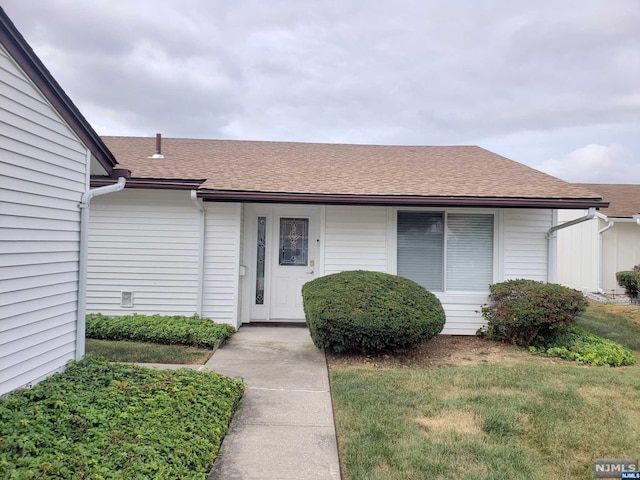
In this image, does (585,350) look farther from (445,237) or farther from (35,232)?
(35,232)

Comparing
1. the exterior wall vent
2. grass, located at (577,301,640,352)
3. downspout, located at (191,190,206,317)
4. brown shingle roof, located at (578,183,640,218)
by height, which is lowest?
grass, located at (577,301,640,352)

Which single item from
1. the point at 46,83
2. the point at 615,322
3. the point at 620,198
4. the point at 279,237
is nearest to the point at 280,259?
the point at 279,237

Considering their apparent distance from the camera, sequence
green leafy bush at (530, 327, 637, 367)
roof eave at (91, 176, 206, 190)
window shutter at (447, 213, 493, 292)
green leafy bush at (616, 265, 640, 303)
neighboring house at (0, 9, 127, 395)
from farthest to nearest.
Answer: green leafy bush at (616, 265, 640, 303)
window shutter at (447, 213, 493, 292)
roof eave at (91, 176, 206, 190)
green leafy bush at (530, 327, 637, 367)
neighboring house at (0, 9, 127, 395)

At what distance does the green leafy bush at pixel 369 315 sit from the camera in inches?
221

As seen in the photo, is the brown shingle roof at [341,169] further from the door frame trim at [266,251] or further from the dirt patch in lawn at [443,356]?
the dirt patch in lawn at [443,356]

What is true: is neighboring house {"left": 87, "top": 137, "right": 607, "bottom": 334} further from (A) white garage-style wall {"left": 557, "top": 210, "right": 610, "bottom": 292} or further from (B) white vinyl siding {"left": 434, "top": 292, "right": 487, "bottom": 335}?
(A) white garage-style wall {"left": 557, "top": 210, "right": 610, "bottom": 292}

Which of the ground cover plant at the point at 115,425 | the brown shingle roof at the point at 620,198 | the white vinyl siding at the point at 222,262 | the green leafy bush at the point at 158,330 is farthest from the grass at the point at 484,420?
the brown shingle roof at the point at 620,198

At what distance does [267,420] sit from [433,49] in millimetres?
10830

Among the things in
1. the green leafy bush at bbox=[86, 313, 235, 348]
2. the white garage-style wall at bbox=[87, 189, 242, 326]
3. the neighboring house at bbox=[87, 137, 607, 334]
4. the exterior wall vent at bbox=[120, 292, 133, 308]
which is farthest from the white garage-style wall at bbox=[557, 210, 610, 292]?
the exterior wall vent at bbox=[120, 292, 133, 308]

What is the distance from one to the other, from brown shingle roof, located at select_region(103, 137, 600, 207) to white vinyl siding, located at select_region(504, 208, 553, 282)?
51 centimetres

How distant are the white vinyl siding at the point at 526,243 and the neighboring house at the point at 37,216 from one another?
6.90 metres

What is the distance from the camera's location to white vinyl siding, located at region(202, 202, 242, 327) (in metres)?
7.58

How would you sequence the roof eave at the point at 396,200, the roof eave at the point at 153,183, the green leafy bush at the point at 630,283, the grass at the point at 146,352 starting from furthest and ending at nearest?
the green leafy bush at the point at 630,283
the roof eave at the point at 153,183
the roof eave at the point at 396,200
the grass at the point at 146,352

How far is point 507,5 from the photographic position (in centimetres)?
886
